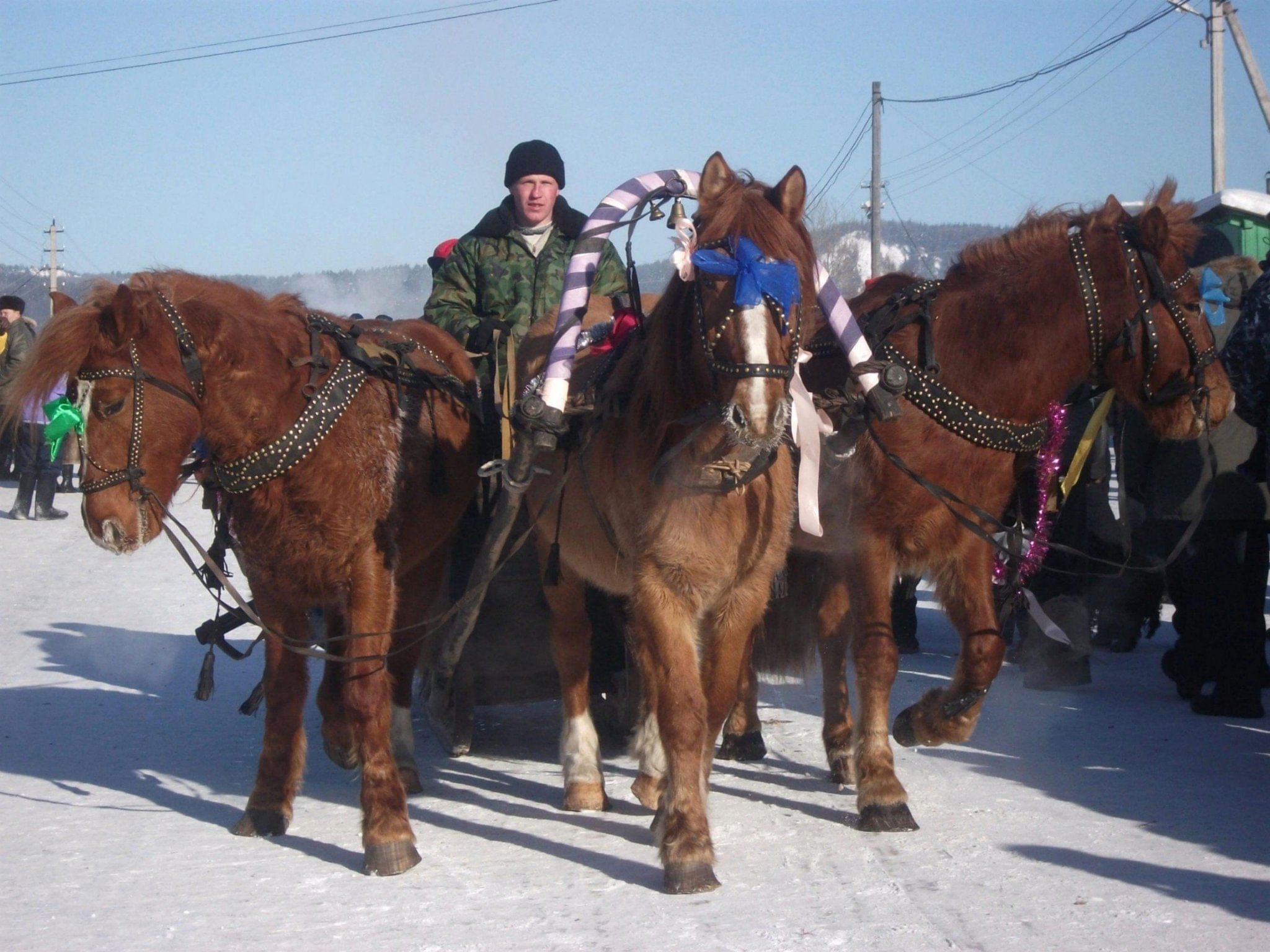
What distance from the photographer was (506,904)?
4250 millimetres

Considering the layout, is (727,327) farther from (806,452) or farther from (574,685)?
(574,685)

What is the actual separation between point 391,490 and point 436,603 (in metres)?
1.32

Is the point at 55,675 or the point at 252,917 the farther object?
the point at 55,675

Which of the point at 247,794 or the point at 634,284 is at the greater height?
the point at 634,284

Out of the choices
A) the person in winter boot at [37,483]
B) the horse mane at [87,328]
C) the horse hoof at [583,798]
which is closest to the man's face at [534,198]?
the horse mane at [87,328]

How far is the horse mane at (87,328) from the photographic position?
4.36 m

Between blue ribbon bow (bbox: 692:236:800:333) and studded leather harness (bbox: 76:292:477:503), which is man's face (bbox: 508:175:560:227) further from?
blue ribbon bow (bbox: 692:236:800:333)

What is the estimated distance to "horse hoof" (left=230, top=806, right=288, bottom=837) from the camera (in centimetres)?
506

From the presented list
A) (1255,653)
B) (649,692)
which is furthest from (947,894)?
(1255,653)

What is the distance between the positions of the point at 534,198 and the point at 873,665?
2.97m

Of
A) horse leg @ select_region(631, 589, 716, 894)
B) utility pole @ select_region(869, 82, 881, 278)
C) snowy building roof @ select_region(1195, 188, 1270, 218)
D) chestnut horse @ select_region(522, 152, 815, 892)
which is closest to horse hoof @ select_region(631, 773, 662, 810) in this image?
chestnut horse @ select_region(522, 152, 815, 892)

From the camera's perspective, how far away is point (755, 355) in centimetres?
383

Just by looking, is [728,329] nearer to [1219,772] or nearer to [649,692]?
[649,692]

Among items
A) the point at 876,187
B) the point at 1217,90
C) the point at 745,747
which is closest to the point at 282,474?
the point at 745,747
